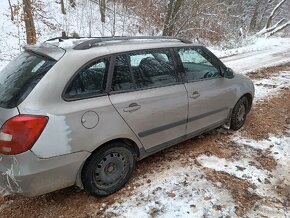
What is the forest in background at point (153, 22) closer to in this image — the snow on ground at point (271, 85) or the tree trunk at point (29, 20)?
the tree trunk at point (29, 20)

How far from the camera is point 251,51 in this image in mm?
14070

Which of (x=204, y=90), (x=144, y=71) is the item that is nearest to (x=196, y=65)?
(x=204, y=90)

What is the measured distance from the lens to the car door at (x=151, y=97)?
11.5 ft

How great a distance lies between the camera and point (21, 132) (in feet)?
9.29

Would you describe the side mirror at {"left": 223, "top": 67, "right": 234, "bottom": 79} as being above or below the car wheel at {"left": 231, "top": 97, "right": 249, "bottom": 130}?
above

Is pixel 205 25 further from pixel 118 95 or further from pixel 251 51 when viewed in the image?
pixel 118 95

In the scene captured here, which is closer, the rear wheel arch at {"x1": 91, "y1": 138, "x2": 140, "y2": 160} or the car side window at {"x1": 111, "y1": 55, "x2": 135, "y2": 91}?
the rear wheel arch at {"x1": 91, "y1": 138, "x2": 140, "y2": 160}

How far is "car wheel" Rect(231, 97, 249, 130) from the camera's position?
209 inches

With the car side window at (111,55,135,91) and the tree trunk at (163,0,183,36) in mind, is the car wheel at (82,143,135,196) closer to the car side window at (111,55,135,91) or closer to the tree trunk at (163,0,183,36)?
the car side window at (111,55,135,91)

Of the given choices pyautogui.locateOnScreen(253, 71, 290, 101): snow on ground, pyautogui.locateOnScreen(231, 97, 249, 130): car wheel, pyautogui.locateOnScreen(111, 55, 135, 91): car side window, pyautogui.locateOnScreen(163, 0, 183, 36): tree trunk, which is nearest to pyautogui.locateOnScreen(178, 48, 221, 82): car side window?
pyautogui.locateOnScreen(231, 97, 249, 130): car wheel

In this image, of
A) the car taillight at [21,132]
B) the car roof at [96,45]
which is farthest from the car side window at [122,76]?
the car taillight at [21,132]

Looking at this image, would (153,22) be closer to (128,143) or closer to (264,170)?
(264,170)

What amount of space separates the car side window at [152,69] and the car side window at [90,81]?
0.43 metres

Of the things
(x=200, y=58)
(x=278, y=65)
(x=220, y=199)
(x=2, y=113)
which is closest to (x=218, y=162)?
(x=220, y=199)
